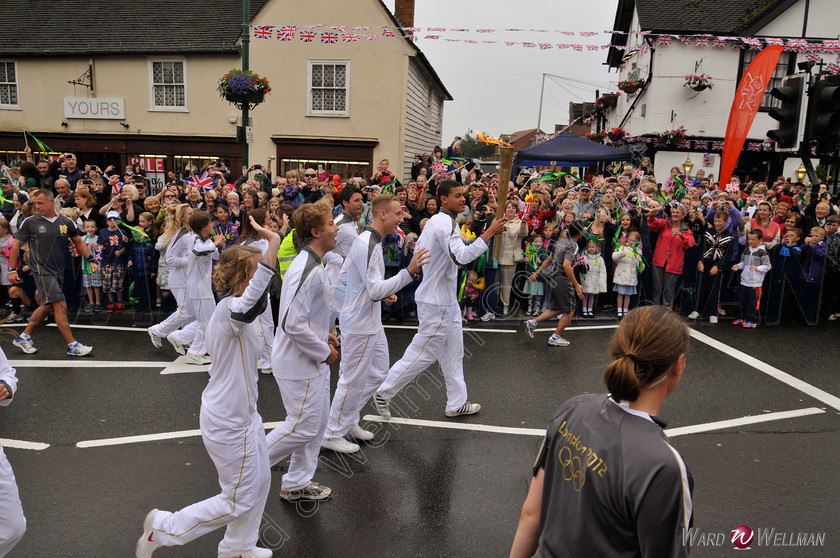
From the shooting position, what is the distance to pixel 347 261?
5125 mm

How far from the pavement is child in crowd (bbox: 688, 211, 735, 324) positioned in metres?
2.01

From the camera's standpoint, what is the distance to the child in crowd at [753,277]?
9.71 meters

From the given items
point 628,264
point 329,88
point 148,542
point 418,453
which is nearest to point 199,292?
point 418,453

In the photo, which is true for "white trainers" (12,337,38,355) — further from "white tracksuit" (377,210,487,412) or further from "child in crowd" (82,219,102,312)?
"white tracksuit" (377,210,487,412)

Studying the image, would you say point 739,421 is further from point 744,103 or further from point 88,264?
point 88,264

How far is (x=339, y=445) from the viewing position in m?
5.10

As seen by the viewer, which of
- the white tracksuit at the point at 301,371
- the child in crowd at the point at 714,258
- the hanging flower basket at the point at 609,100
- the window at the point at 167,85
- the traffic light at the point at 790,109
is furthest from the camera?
the hanging flower basket at the point at 609,100

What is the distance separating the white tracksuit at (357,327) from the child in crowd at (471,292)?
15.6ft

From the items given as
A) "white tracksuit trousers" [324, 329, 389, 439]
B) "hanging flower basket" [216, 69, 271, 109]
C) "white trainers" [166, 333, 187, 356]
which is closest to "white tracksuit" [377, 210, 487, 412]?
"white tracksuit trousers" [324, 329, 389, 439]

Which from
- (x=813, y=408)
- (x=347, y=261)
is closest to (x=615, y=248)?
(x=813, y=408)

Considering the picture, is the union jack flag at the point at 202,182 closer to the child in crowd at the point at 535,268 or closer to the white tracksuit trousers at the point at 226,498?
the child in crowd at the point at 535,268

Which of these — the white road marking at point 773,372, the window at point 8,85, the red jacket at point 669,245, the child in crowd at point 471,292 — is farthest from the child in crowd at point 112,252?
the window at point 8,85

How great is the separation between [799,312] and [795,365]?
2954 millimetres

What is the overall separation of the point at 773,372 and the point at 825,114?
320 centimetres
